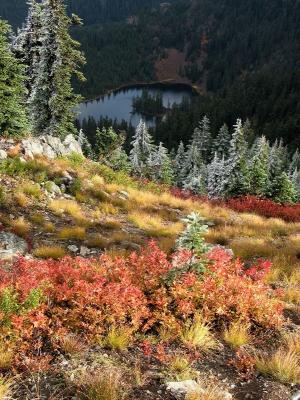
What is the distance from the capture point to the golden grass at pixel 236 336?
23.2 ft

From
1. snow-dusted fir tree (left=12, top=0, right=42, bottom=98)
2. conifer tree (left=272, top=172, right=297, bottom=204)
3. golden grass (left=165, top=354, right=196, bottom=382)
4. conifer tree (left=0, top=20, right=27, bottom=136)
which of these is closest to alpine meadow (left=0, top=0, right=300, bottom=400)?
golden grass (left=165, top=354, right=196, bottom=382)

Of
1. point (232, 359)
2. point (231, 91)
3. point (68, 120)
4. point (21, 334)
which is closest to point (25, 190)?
point (21, 334)

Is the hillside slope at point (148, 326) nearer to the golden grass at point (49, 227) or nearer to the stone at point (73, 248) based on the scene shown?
the stone at point (73, 248)

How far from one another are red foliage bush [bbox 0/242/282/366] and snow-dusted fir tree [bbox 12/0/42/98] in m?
30.0

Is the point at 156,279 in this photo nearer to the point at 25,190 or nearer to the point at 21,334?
the point at 21,334

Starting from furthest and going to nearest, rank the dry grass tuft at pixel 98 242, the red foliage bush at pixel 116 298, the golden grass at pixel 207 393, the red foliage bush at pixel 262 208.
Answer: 1. the red foliage bush at pixel 262 208
2. the dry grass tuft at pixel 98 242
3. the red foliage bush at pixel 116 298
4. the golden grass at pixel 207 393

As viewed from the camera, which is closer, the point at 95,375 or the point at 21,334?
the point at 95,375

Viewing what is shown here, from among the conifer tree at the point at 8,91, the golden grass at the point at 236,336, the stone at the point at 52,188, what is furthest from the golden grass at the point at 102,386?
the conifer tree at the point at 8,91

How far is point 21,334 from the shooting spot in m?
6.08

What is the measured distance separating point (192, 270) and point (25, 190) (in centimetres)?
993

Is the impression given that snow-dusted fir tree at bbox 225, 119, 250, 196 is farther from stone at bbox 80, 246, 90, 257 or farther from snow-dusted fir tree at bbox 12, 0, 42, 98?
stone at bbox 80, 246, 90, 257

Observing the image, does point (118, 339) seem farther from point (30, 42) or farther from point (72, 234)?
point (30, 42)

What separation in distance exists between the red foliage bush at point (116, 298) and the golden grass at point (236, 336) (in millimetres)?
273

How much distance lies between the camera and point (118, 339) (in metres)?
6.53
